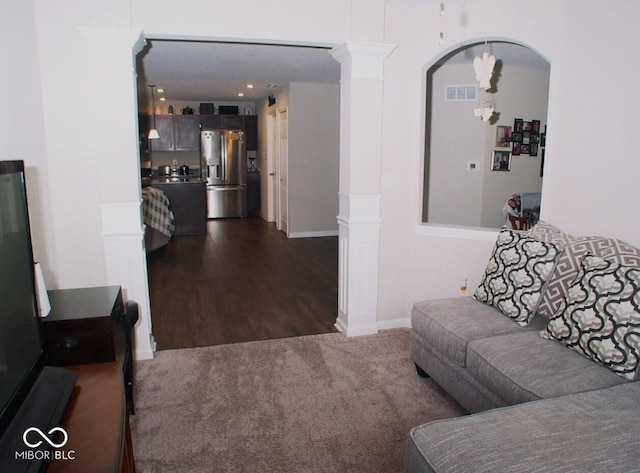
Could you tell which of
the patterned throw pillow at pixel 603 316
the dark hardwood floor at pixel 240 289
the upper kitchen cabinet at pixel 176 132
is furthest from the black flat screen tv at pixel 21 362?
the upper kitchen cabinet at pixel 176 132

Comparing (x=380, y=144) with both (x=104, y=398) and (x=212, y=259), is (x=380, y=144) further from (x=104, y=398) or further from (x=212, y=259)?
(x=212, y=259)

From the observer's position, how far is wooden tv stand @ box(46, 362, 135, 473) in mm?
1299

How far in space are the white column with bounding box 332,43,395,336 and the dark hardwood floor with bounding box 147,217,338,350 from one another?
344 mm

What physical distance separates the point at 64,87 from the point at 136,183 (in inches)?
26.9

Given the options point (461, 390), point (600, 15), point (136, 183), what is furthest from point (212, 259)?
point (600, 15)

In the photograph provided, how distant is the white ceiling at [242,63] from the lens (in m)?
4.91

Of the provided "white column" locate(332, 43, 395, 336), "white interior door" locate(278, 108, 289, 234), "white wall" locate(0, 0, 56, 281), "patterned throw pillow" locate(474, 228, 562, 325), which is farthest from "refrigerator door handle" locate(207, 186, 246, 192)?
"patterned throw pillow" locate(474, 228, 562, 325)

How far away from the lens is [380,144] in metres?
3.51

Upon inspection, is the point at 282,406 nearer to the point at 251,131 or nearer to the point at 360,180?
the point at 360,180

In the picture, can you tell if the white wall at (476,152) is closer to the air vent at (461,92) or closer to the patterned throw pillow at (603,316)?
the air vent at (461,92)

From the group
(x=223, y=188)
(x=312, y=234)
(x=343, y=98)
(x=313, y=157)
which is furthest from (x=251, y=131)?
(x=343, y=98)

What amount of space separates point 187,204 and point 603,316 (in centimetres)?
694

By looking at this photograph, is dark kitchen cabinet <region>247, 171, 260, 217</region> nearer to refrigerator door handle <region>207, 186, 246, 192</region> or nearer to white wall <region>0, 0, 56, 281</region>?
refrigerator door handle <region>207, 186, 246, 192</region>

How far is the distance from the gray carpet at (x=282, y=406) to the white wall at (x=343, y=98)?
2.88ft
